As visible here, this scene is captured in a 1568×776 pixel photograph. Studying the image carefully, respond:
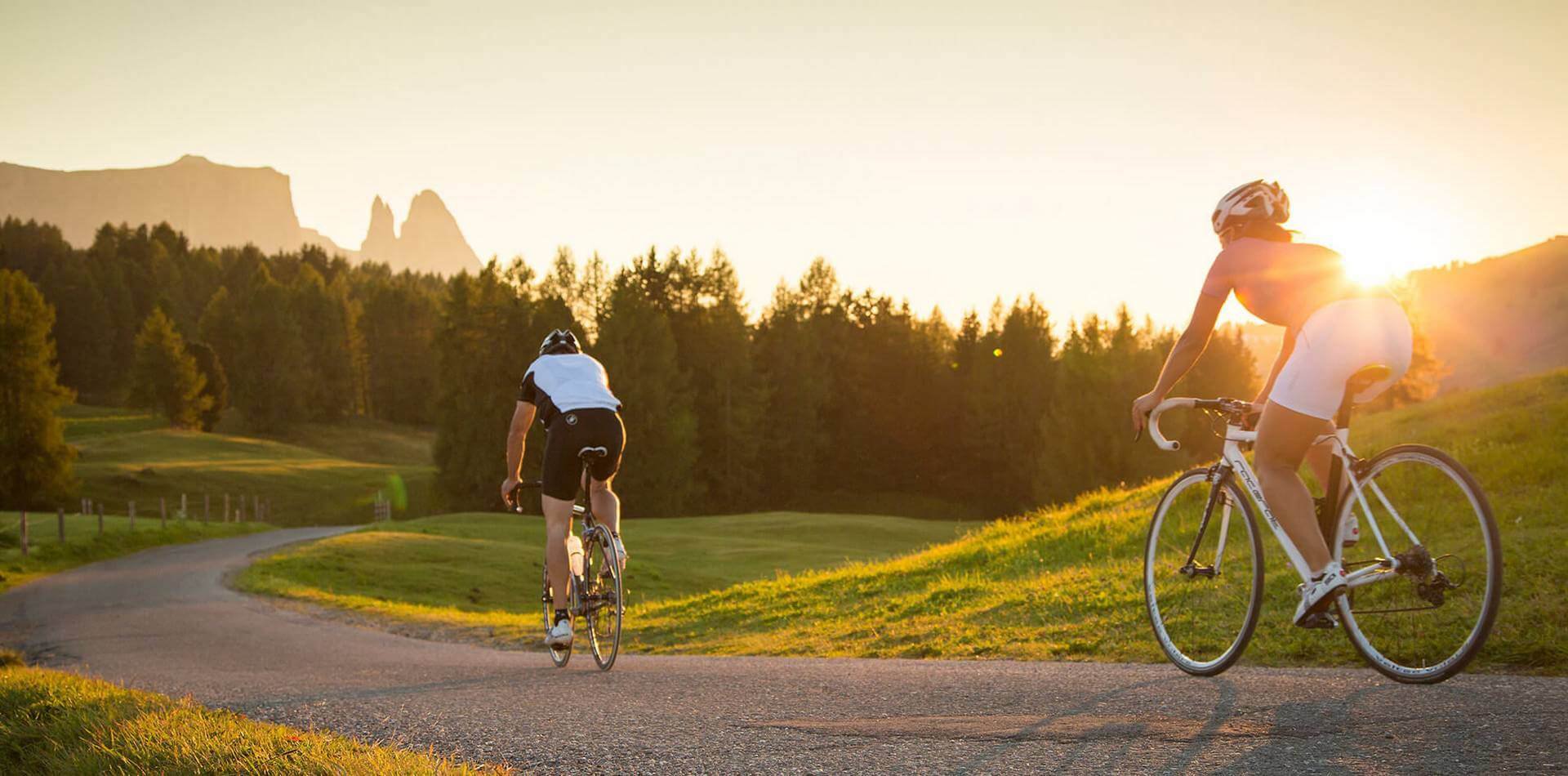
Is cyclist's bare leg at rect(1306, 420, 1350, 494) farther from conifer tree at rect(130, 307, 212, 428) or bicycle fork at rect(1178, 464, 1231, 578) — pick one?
conifer tree at rect(130, 307, 212, 428)

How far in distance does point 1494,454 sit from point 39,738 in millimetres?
13773

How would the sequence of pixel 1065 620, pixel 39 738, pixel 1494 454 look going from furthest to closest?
pixel 1494 454 → pixel 1065 620 → pixel 39 738

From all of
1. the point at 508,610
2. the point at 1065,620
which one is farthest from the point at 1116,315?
the point at 1065,620

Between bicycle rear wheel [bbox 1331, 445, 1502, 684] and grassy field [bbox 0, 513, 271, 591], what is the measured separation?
2860 cm

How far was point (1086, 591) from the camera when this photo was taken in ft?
32.6

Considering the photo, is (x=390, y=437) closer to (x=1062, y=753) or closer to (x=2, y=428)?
(x=2, y=428)

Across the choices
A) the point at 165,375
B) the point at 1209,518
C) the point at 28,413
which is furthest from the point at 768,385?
the point at 1209,518

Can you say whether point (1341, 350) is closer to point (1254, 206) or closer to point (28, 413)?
point (1254, 206)

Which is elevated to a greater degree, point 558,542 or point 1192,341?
point 1192,341

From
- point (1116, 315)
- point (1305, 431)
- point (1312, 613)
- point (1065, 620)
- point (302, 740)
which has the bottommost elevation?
point (1065, 620)

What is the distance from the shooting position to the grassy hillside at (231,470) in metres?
60.4

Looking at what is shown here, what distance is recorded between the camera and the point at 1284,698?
4.56 m

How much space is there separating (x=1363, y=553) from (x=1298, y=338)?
1308 millimetres

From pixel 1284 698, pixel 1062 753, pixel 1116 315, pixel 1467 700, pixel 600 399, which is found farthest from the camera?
pixel 1116 315
